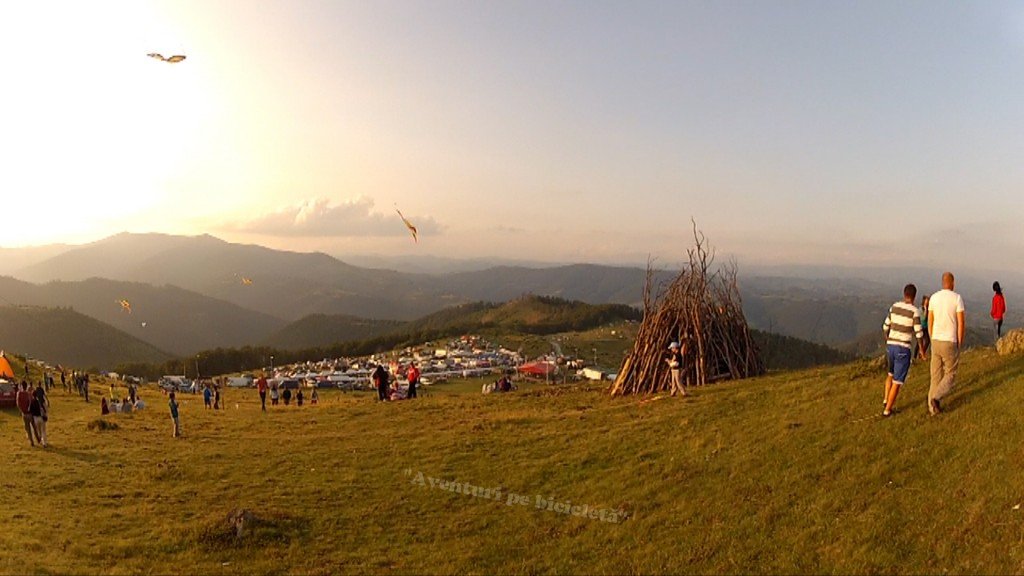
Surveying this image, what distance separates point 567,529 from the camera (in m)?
10.0

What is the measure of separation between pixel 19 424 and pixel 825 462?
25580 millimetres

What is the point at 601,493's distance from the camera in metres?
11.3

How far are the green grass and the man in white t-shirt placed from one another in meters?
→ 0.53

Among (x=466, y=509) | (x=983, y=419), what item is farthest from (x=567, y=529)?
(x=983, y=419)

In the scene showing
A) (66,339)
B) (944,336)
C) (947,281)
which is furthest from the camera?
(66,339)

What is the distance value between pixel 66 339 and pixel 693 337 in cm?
18385

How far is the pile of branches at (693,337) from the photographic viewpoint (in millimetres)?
22547

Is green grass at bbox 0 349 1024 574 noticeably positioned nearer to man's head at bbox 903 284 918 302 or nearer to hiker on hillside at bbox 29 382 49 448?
hiker on hillside at bbox 29 382 49 448

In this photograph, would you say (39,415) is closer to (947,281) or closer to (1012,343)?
(947,281)

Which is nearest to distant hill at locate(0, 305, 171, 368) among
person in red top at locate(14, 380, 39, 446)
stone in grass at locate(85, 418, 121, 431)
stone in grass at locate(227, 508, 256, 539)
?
stone in grass at locate(85, 418, 121, 431)

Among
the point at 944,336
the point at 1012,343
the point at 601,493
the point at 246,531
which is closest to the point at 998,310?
the point at 1012,343

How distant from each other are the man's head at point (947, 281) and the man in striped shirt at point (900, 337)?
425 mm

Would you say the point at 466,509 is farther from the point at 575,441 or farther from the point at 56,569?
the point at 56,569

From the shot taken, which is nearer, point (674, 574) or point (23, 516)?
point (674, 574)
